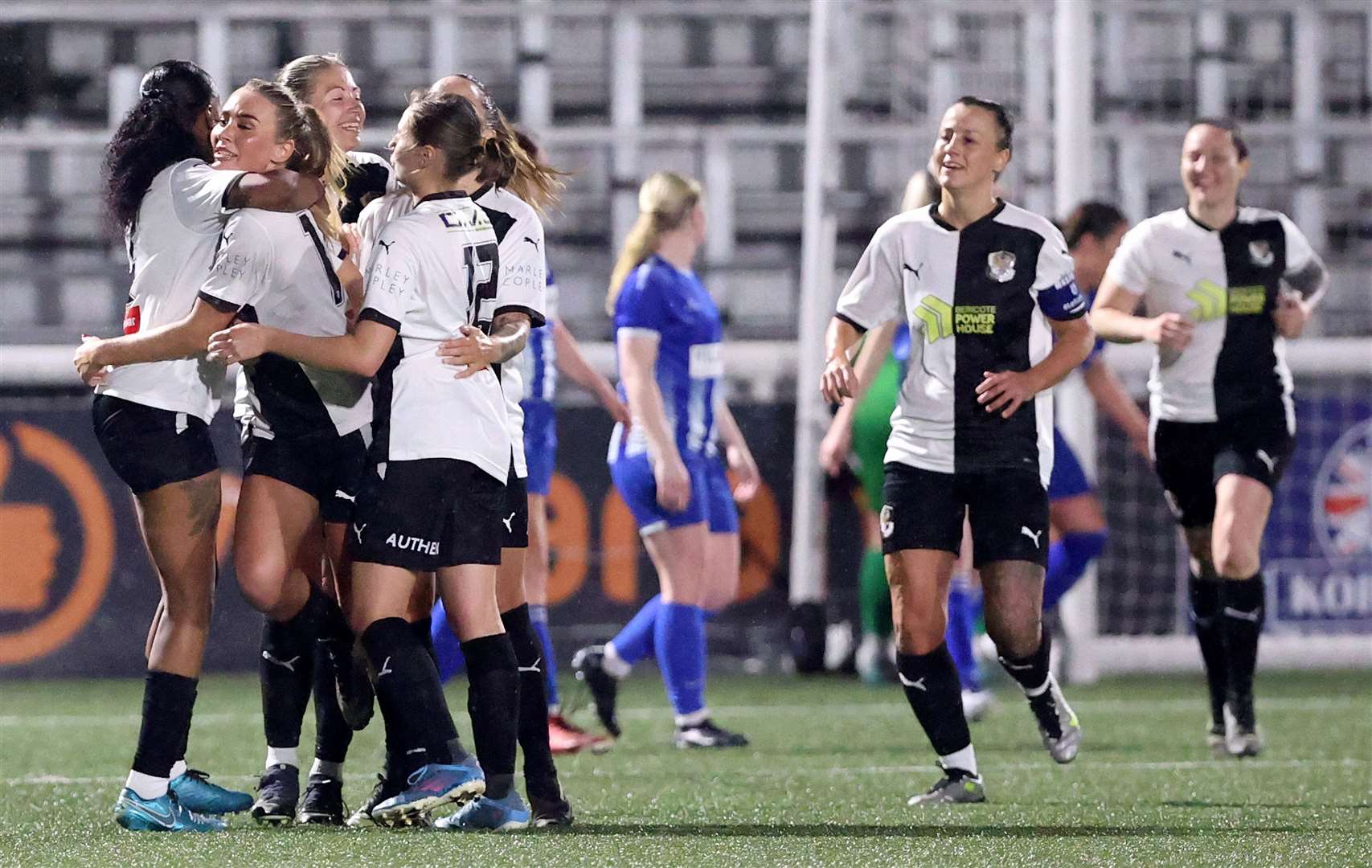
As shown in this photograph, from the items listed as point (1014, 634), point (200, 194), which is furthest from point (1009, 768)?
point (200, 194)

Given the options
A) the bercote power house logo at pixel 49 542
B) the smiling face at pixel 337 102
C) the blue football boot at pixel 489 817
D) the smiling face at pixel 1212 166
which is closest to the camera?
the blue football boot at pixel 489 817

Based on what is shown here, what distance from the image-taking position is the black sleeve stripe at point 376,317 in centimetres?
415

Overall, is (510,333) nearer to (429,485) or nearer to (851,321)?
(429,485)

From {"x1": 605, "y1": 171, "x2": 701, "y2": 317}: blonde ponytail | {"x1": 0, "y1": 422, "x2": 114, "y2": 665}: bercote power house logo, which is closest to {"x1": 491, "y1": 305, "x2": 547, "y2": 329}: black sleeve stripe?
{"x1": 605, "y1": 171, "x2": 701, "y2": 317}: blonde ponytail

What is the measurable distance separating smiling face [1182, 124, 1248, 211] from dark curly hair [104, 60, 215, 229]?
3.08 m

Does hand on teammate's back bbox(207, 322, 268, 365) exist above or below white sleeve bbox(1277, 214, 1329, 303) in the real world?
below

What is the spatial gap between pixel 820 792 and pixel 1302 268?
230cm

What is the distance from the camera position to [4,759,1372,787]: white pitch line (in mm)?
5684

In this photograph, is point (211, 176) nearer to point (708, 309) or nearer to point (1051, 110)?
point (708, 309)

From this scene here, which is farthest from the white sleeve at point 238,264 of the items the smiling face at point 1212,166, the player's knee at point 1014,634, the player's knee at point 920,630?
the smiling face at point 1212,166

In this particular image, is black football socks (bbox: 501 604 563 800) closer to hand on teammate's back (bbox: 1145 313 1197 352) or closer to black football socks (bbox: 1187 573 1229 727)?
hand on teammate's back (bbox: 1145 313 1197 352)

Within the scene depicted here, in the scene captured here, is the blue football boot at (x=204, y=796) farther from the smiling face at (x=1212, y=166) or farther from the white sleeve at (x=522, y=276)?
the smiling face at (x=1212, y=166)

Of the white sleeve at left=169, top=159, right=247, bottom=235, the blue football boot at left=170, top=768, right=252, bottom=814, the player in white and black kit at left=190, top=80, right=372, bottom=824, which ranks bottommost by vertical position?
the blue football boot at left=170, top=768, right=252, bottom=814

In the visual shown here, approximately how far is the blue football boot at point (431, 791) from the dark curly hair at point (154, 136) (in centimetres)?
135
